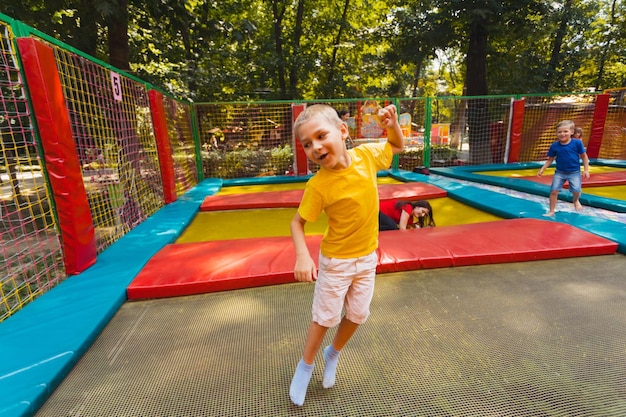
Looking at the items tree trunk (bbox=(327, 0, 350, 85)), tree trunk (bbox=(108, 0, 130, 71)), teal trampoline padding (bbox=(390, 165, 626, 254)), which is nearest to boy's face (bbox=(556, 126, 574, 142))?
teal trampoline padding (bbox=(390, 165, 626, 254))

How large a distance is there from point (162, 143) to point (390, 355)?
4.97 m

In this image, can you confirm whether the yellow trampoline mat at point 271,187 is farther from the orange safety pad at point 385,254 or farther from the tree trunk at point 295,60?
the tree trunk at point 295,60

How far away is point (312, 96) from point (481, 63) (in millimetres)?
7703

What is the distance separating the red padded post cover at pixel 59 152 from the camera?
2.54 meters

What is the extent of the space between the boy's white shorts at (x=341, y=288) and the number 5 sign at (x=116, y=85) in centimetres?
395

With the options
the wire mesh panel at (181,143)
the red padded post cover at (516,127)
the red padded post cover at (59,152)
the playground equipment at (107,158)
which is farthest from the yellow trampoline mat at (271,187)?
the red padded post cover at (59,152)

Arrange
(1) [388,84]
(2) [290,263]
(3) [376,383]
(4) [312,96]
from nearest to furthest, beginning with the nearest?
(3) [376,383] < (2) [290,263] < (4) [312,96] < (1) [388,84]

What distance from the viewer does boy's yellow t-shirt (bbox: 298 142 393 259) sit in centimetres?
147

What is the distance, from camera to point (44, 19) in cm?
502

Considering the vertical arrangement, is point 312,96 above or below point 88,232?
above

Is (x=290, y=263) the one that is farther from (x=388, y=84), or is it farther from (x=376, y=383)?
(x=388, y=84)

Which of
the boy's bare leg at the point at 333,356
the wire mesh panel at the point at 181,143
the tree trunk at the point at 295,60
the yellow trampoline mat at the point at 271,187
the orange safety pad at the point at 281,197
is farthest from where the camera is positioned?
the tree trunk at the point at 295,60

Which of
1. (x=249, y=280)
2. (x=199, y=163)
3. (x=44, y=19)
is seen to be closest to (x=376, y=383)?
(x=249, y=280)

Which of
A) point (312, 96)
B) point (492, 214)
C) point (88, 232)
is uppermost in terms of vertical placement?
point (312, 96)
